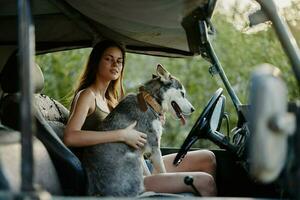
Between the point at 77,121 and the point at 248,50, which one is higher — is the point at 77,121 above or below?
above

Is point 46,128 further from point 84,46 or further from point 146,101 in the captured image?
point 84,46

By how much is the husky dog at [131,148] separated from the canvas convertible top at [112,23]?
0.35 m

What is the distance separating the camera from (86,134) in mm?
3986

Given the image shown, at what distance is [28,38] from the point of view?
259 cm

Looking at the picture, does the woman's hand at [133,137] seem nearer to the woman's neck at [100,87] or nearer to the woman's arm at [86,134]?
the woman's arm at [86,134]

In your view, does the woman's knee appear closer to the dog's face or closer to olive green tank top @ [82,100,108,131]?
the dog's face

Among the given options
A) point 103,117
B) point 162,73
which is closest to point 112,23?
point 162,73

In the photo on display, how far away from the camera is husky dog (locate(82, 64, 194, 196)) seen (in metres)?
3.96

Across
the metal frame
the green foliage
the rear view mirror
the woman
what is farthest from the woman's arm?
the green foliage

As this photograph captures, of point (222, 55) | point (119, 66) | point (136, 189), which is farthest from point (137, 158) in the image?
point (222, 55)

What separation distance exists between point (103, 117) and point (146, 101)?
34 cm

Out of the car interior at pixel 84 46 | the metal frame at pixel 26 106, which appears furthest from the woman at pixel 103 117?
the metal frame at pixel 26 106

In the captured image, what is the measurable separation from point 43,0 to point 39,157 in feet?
5.45

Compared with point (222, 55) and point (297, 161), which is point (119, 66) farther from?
point (222, 55)
